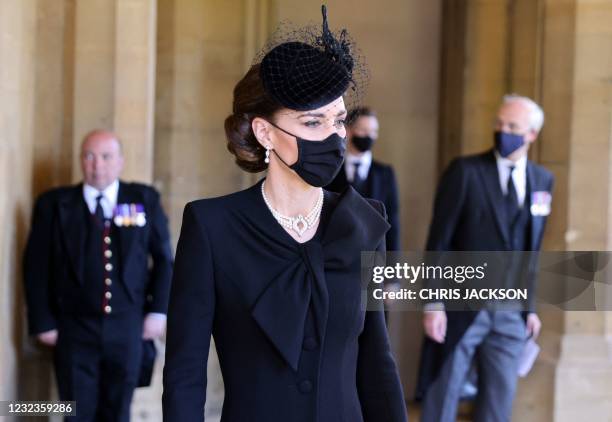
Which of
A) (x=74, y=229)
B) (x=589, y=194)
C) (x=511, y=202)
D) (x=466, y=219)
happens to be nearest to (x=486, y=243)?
(x=466, y=219)

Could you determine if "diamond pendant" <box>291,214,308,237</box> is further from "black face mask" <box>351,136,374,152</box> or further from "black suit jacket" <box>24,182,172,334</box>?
"black face mask" <box>351,136,374,152</box>

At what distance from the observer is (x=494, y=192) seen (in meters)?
5.28

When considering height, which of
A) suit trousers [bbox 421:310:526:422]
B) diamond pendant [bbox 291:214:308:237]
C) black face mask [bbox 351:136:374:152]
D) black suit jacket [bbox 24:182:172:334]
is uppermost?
black face mask [bbox 351:136:374:152]

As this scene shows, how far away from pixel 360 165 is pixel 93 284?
5.70ft

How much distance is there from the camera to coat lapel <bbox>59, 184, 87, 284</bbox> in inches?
199

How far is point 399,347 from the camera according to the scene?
739cm

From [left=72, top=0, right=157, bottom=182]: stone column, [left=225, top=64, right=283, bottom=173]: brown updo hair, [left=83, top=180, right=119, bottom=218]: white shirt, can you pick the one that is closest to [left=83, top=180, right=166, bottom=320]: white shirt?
[left=83, top=180, right=119, bottom=218]: white shirt

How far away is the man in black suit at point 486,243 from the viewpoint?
17.0 feet

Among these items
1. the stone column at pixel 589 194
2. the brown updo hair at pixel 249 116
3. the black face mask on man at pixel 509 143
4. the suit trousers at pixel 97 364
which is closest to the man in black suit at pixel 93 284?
the suit trousers at pixel 97 364

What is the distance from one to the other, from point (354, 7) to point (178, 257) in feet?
16.7

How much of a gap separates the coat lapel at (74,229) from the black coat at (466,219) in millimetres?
1523

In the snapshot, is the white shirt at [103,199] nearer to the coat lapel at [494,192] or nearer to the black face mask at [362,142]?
the black face mask at [362,142]

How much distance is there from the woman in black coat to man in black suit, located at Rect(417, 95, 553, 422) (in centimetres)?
268

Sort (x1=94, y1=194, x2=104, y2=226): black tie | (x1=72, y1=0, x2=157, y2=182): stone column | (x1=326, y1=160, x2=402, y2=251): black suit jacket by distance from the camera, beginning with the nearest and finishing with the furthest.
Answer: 1. (x1=94, y1=194, x2=104, y2=226): black tie
2. (x1=72, y1=0, x2=157, y2=182): stone column
3. (x1=326, y1=160, x2=402, y2=251): black suit jacket
